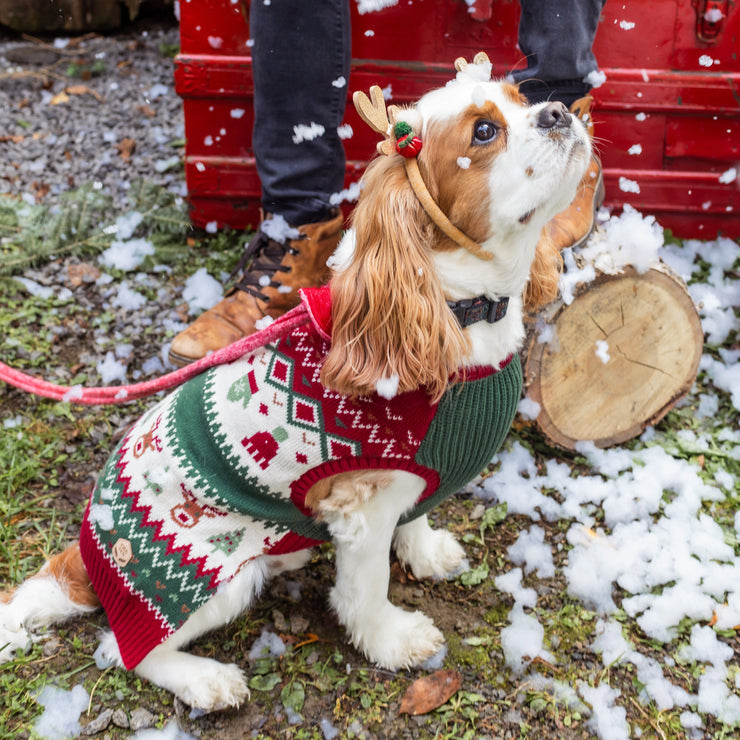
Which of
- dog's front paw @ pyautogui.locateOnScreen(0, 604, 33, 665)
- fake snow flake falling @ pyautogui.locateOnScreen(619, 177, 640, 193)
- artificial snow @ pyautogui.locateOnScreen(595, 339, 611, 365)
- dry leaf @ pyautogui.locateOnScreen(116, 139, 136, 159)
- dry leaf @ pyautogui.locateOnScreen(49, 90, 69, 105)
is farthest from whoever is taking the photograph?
dry leaf @ pyautogui.locateOnScreen(49, 90, 69, 105)

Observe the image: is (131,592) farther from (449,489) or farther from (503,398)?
(503,398)

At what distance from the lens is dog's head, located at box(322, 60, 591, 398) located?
152 centimetres

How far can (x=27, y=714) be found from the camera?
188 centimetres

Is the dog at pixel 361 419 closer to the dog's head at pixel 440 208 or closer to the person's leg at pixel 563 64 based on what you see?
the dog's head at pixel 440 208

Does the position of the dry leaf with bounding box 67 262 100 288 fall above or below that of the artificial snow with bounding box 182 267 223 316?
above

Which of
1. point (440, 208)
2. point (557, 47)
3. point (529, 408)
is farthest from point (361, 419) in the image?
point (557, 47)

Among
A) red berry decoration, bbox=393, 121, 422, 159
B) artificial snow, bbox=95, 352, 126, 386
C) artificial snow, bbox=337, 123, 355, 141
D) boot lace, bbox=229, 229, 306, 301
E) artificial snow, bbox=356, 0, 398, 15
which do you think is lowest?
artificial snow, bbox=95, 352, 126, 386

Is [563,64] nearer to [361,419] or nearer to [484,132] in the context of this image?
[484,132]

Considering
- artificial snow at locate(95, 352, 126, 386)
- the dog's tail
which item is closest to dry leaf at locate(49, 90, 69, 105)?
artificial snow at locate(95, 352, 126, 386)

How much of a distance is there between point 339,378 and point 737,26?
2680 mm

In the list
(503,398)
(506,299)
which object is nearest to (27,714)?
(503,398)

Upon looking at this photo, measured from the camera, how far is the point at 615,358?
2574 millimetres

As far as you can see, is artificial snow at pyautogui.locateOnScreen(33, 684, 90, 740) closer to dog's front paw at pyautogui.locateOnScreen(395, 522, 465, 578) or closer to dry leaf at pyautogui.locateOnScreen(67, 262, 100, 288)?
dog's front paw at pyautogui.locateOnScreen(395, 522, 465, 578)

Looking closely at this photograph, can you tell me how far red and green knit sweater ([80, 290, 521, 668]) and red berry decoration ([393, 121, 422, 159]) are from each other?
0.36 metres
